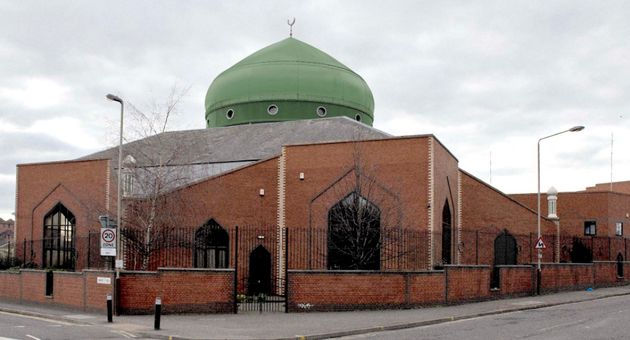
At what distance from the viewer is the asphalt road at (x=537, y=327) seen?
56.0ft

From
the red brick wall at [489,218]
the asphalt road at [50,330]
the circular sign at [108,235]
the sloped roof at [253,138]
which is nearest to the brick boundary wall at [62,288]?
the circular sign at [108,235]

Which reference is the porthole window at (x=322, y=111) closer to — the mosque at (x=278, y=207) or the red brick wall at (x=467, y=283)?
the mosque at (x=278, y=207)

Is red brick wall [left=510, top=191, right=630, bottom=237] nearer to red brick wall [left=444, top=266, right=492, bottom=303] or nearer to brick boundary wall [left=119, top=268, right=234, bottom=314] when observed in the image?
red brick wall [left=444, top=266, right=492, bottom=303]

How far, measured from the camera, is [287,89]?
45406 mm

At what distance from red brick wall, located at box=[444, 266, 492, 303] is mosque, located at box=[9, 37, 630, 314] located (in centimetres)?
200

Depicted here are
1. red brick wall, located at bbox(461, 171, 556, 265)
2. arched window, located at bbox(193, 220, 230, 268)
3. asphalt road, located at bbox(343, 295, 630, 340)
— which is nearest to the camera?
asphalt road, located at bbox(343, 295, 630, 340)

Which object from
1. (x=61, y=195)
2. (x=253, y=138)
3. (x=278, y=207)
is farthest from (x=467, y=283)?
(x=61, y=195)

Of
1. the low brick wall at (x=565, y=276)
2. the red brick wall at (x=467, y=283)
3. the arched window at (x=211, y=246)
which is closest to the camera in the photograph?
the red brick wall at (x=467, y=283)

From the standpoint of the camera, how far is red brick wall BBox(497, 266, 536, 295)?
29266mm

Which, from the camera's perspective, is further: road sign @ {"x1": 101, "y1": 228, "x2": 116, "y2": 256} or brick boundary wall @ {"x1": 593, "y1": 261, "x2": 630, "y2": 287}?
brick boundary wall @ {"x1": 593, "y1": 261, "x2": 630, "y2": 287}

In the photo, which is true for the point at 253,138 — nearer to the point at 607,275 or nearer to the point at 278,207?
the point at 278,207

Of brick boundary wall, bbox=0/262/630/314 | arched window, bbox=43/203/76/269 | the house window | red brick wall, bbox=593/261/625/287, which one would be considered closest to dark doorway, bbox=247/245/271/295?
the house window

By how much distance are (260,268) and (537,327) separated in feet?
54.8

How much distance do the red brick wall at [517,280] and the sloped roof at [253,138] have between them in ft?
33.6
